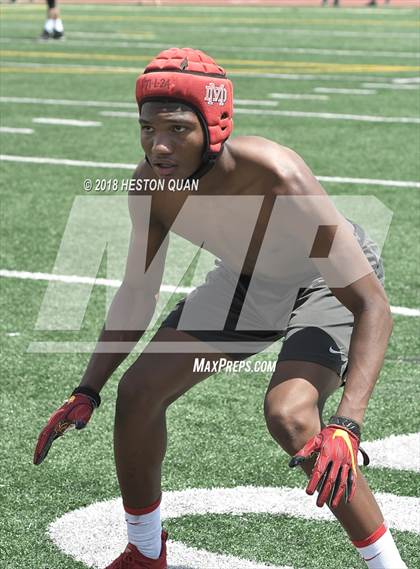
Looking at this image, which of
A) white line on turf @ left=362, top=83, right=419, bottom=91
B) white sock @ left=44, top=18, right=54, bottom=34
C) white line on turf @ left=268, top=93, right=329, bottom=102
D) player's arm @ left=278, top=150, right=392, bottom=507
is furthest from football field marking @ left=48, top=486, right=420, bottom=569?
white sock @ left=44, top=18, right=54, bottom=34

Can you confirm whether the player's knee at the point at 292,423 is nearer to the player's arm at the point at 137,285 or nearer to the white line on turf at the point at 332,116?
the player's arm at the point at 137,285

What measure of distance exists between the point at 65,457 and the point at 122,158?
Result: 6670mm

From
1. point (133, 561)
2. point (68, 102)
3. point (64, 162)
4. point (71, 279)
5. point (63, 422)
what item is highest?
point (63, 422)

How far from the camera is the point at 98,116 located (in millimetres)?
13719

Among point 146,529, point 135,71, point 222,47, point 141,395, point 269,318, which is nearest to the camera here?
point 141,395

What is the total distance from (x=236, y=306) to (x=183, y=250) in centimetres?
400

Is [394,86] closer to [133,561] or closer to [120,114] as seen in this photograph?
[120,114]

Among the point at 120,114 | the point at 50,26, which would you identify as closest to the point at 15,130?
the point at 120,114

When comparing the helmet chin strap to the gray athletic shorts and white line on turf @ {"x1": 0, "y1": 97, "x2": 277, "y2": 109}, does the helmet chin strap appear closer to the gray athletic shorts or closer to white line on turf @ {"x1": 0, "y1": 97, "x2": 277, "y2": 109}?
the gray athletic shorts

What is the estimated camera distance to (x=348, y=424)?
3.13 meters

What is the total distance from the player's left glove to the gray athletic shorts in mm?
539

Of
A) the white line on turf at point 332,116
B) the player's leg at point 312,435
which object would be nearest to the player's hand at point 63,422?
the player's leg at point 312,435

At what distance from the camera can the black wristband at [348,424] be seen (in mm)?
3123

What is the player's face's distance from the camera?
3.48 metres
